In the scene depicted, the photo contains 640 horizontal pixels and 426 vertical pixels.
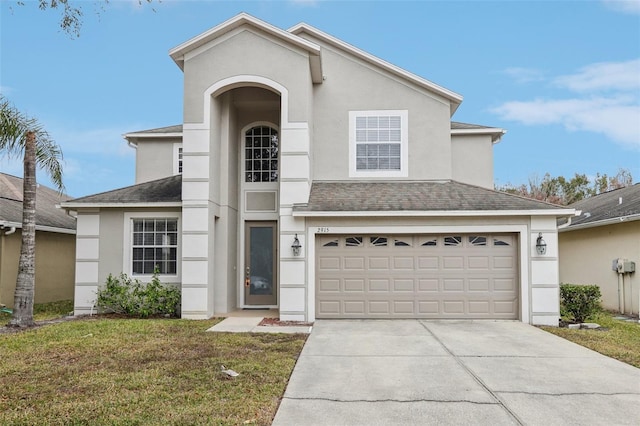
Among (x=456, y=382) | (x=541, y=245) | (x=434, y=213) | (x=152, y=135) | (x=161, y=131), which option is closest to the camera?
(x=456, y=382)

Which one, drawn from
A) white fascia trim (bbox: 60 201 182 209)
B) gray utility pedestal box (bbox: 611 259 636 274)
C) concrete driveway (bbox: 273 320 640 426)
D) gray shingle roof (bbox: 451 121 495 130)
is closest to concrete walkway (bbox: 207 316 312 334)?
concrete driveway (bbox: 273 320 640 426)

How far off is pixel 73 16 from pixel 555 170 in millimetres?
39950

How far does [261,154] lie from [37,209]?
368 inches

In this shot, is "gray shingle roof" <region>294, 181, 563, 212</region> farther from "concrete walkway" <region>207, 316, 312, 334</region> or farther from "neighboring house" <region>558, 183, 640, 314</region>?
"concrete walkway" <region>207, 316, 312, 334</region>

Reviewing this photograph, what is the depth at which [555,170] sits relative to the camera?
131ft

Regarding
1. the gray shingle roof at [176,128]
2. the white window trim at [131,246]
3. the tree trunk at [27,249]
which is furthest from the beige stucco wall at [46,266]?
the white window trim at [131,246]

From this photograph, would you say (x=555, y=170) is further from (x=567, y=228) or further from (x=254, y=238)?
(x=254, y=238)

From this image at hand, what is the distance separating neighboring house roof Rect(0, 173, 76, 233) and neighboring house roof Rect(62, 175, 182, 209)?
6.98 ft

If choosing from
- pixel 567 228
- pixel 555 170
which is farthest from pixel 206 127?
pixel 555 170

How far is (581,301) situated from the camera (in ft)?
39.0

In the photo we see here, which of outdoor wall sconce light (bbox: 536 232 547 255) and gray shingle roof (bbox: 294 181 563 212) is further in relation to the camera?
gray shingle roof (bbox: 294 181 563 212)

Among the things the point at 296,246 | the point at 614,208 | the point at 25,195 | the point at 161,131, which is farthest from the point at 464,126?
the point at 25,195

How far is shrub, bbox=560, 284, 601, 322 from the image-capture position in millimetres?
11852

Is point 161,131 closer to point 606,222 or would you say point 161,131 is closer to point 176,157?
point 176,157
